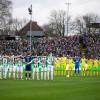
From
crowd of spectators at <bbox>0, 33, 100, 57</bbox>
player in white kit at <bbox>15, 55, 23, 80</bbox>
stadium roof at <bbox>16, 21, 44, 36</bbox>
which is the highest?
stadium roof at <bbox>16, 21, 44, 36</bbox>

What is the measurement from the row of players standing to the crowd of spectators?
3263cm

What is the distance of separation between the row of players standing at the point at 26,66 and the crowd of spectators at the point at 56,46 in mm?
32634

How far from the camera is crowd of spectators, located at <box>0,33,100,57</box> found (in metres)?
72.2

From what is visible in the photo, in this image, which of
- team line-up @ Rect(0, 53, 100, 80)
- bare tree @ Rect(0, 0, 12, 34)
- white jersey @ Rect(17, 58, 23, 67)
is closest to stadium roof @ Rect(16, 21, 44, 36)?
bare tree @ Rect(0, 0, 12, 34)

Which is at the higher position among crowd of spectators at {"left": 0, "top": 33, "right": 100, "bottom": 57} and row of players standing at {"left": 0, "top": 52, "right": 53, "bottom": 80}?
crowd of spectators at {"left": 0, "top": 33, "right": 100, "bottom": 57}

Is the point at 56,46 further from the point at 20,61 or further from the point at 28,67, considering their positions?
the point at 28,67

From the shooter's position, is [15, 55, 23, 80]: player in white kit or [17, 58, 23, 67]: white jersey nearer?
[15, 55, 23, 80]: player in white kit

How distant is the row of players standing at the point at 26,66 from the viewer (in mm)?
35934

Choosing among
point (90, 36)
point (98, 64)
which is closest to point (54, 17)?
point (90, 36)

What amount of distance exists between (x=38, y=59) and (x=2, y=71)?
3384mm

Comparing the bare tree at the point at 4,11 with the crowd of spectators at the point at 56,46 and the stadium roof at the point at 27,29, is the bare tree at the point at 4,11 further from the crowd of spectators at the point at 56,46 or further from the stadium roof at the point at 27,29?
the stadium roof at the point at 27,29

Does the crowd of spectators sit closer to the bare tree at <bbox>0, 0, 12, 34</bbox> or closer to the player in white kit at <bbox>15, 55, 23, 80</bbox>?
the bare tree at <bbox>0, 0, 12, 34</bbox>

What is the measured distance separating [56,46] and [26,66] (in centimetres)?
3736

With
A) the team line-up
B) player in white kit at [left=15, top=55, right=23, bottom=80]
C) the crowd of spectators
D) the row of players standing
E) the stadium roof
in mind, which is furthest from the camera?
the stadium roof
